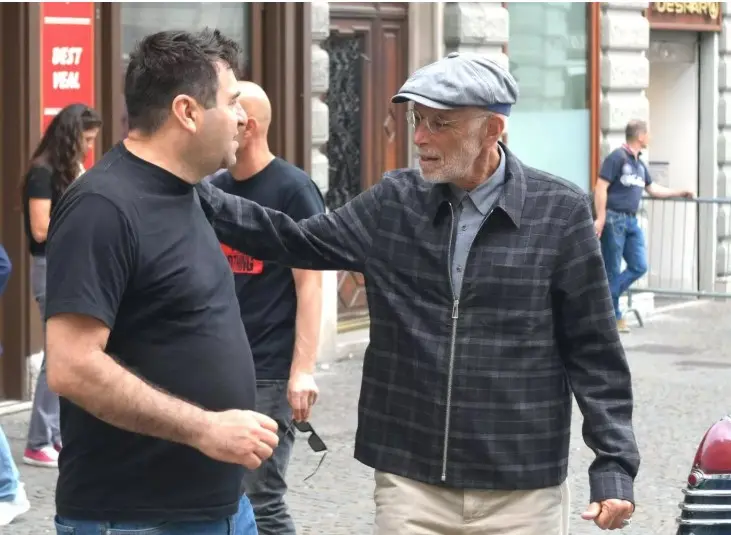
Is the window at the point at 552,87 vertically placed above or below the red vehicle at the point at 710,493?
above

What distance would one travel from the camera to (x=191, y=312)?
11.0 feet

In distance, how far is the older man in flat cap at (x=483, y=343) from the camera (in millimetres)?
3801

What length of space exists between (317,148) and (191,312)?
28.0ft

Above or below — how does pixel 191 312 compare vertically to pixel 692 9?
below

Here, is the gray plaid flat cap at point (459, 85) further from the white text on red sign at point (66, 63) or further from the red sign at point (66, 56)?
the white text on red sign at point (66, 63)

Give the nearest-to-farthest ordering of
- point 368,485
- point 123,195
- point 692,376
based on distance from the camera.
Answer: point 123,195
point 368,485
point 692,376

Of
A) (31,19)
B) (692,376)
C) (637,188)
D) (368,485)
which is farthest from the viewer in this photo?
(637,188)

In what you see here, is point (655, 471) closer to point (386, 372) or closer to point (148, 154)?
point (386, 372)

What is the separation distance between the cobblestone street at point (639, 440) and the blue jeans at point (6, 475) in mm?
165

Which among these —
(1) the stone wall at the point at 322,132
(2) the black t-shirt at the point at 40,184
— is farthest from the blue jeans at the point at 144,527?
(1) the stone wall at the point at 322,132

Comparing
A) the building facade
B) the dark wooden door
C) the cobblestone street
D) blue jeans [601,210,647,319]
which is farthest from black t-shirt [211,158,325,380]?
blue jeans [601,210,647,319]

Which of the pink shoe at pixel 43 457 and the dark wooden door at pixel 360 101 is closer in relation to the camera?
the pink shoe at pixel 43 457

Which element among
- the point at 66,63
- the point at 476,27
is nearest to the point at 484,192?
the point at 66,63

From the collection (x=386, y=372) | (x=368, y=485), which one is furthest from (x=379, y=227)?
(x=368, y=485)
